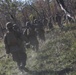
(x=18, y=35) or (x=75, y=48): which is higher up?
(x=18, y=35)

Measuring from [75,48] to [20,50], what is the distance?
8.64 ft

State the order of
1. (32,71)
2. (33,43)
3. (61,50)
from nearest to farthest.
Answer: (32,71) → (61,50) → (33,43)

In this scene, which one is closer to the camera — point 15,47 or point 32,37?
point 15,47

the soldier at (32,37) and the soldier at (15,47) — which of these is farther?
the soldier at (32,37)

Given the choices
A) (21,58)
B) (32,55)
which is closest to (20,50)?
(21,58)

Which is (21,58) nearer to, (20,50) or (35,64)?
(20,50)

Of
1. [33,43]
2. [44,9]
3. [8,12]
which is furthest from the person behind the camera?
[44,9]

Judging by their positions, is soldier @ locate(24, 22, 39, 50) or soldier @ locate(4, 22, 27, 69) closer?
soldier @ locate(4, 22, 27, 69)

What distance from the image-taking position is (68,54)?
12.5 m

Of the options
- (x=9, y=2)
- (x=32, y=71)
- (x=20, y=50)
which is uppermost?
(x=9, y=2)

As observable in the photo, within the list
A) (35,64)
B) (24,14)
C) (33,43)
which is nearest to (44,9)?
(24,14)

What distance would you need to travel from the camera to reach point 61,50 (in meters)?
13.7

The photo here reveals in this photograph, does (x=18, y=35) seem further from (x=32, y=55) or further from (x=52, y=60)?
(x=32, y=55)

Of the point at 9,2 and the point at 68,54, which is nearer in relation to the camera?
the point at 68,54
